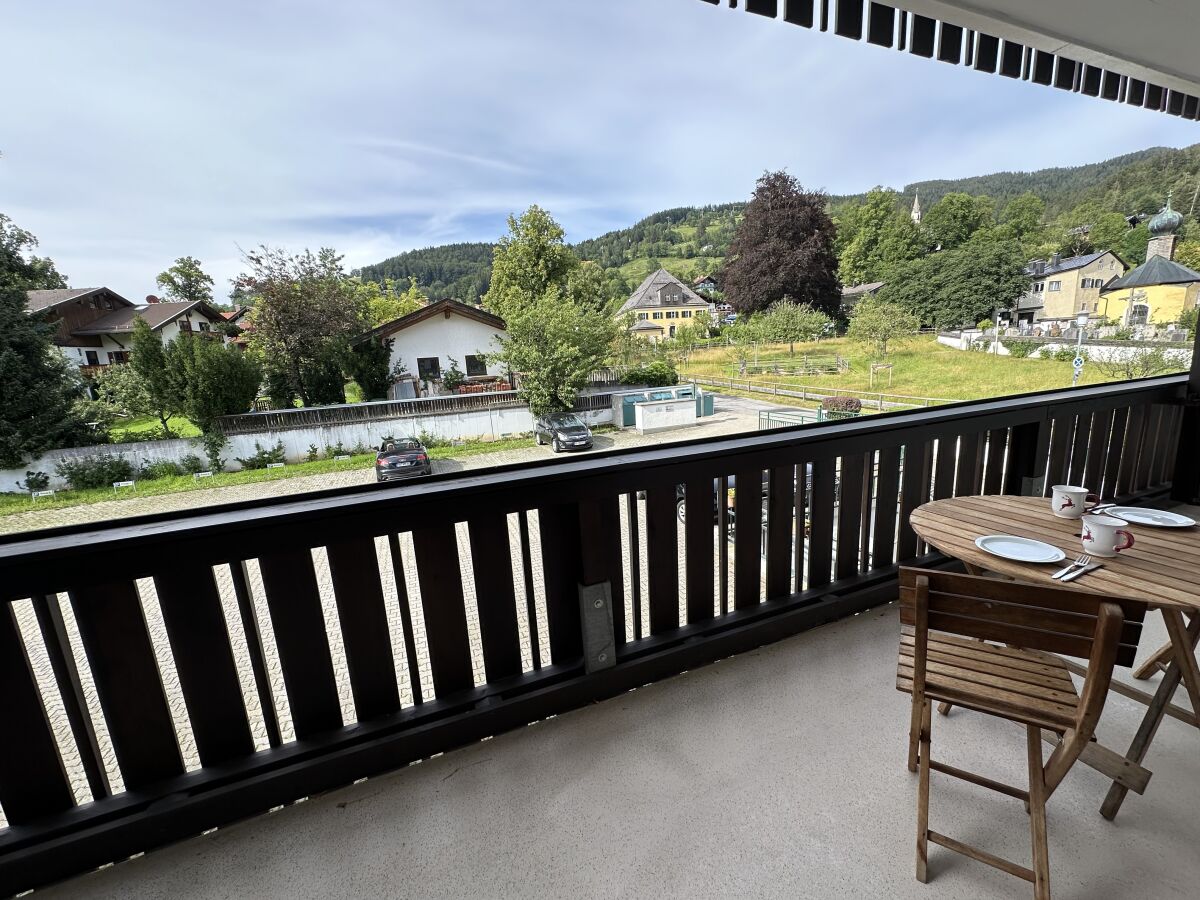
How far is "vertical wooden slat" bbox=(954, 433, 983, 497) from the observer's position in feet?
7.79

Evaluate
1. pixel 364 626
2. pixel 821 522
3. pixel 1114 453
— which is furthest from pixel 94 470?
pixel 1114 453

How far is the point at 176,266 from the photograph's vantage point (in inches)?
52.9

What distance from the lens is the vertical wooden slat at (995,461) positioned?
8.22ft

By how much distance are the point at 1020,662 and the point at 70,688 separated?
2.30 m

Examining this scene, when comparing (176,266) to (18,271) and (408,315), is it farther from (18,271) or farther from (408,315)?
(408,315)

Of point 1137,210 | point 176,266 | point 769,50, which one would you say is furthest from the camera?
point 1137,210

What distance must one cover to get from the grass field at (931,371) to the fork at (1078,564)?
1068 millimetres

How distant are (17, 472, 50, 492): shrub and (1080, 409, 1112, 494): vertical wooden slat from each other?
15.0 feet

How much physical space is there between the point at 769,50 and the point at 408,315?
1.85 m

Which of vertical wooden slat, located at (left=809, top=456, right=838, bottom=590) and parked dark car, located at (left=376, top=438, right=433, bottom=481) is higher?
parked dark car, located at (left=376, top=438, right=433, bottom=481)

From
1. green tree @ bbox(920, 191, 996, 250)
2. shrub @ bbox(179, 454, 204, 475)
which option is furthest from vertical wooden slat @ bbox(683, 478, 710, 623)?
green tree @ bbox(920, 191, 996, 250)

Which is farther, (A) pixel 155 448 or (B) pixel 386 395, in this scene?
(B) pixel 386 395

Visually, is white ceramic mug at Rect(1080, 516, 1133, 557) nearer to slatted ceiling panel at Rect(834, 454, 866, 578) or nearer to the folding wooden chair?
the folding wooden chair

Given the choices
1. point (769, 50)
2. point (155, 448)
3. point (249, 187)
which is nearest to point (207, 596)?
point (155, 448)
